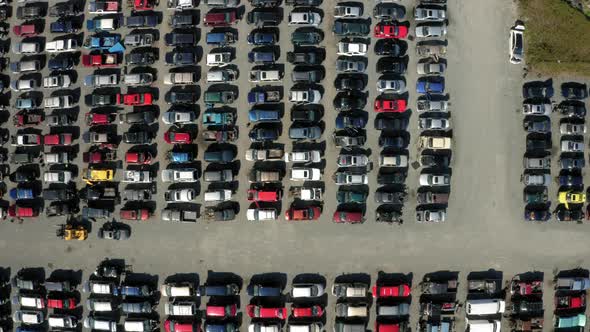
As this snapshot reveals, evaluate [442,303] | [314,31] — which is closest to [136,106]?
[314,31]

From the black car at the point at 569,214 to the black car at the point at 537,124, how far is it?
5.83 metres

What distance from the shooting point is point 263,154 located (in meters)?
34.2

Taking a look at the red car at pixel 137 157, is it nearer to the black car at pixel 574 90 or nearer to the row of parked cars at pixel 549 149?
the row of parked cars at pixel 549 149

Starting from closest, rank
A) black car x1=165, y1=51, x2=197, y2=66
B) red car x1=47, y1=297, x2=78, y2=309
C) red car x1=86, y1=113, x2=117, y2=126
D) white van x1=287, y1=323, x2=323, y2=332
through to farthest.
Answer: white van x1=287, y1=323, x2=323, y2=332 < red car x1=47, y1=297, x2=78, y2=309 < black car x1=165, y1=51, x2=197, y2=66 < red car x1=86, y1=113, x2=117, y2=126

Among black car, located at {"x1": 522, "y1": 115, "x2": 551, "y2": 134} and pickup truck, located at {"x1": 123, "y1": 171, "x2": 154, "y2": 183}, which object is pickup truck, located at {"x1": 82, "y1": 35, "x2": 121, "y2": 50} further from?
black car, located at {"x1": 522, "y1": 115, "x2": 551, "y2": 134}

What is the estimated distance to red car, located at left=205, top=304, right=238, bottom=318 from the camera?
3381 centimetres

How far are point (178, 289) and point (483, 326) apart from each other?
21909 mm

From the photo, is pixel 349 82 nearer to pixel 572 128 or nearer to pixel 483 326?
pixel 572 128

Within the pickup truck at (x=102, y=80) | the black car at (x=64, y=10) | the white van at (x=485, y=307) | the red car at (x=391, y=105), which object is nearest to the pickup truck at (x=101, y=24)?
the black car at (x=64, y=10)

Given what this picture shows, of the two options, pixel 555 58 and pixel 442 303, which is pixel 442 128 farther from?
pixel 442 303

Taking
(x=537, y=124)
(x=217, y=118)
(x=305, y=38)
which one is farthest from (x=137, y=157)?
(x=537, y=124)

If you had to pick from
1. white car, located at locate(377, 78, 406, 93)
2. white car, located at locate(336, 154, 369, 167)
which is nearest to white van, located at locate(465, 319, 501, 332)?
white car, located at locate(336, 154, 369, 167)

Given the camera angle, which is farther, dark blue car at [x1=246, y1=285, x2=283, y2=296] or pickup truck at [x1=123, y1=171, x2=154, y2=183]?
pickup truck at [x1=123, y1=171, x2=154, y2=183]

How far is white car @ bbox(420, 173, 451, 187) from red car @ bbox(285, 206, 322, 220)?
7.86 metres
